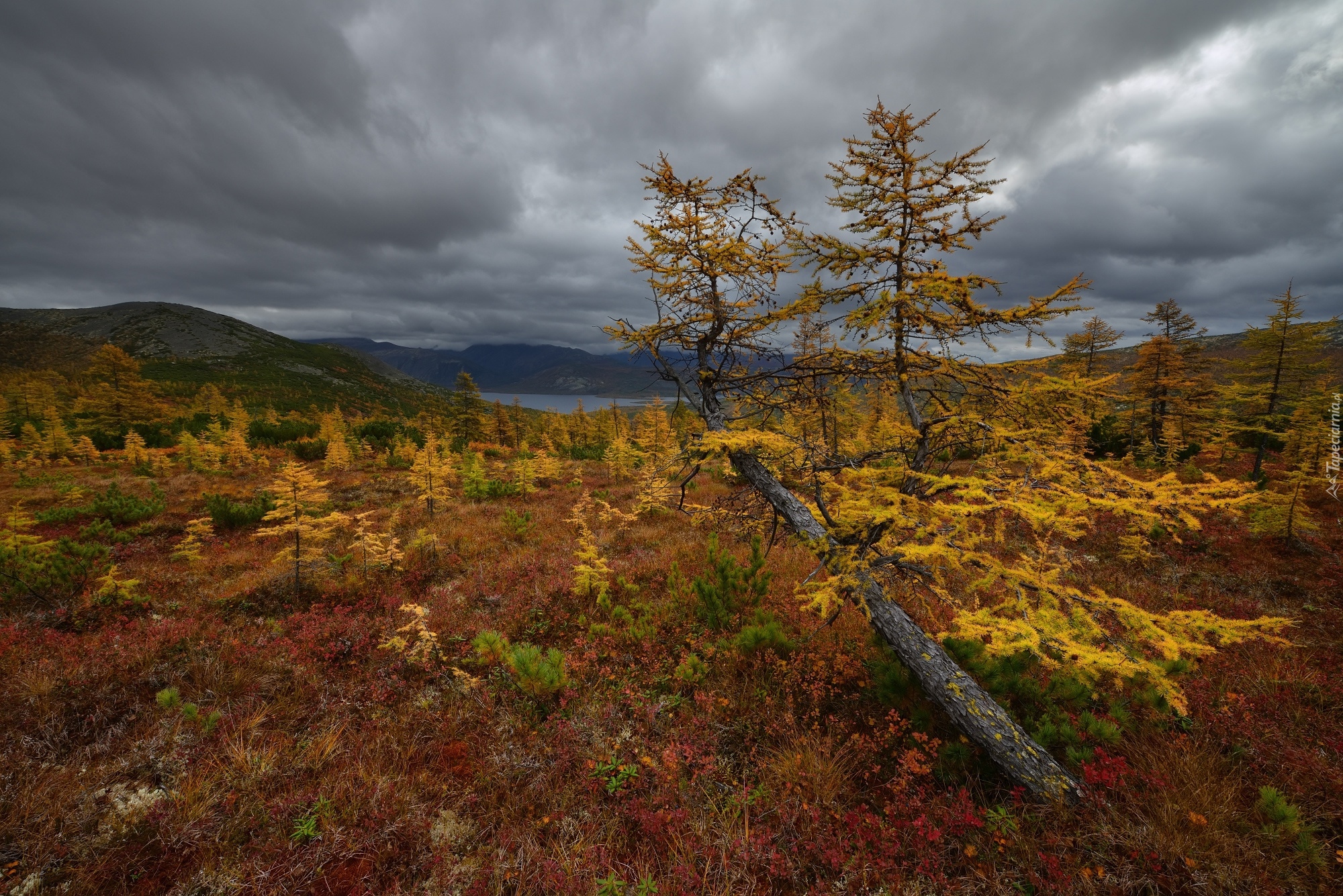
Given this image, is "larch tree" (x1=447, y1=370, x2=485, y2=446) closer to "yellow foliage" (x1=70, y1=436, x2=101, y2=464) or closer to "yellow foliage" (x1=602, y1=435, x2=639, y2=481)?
"yellow foliage" (x1=602, y1=435, x2=639, y2=481)

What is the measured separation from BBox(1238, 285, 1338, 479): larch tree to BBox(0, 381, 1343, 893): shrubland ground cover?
51.9 feet

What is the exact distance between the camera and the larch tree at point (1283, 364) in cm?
1850

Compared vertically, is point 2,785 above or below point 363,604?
above

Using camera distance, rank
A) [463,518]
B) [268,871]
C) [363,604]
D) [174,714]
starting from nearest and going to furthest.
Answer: [268,871], [174,714], [363,604], [463,518]

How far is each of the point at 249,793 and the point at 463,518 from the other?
11.4m

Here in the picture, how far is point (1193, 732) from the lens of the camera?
5066 millimetres

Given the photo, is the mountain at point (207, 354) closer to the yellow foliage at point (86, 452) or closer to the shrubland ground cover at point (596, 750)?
the yellow foliage at point (86, 452)

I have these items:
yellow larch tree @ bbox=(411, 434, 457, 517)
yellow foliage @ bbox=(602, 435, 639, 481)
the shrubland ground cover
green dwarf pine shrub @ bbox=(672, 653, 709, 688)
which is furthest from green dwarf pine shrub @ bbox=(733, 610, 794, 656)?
yellow foliage @ bbox=(602, 435, 639, 481)

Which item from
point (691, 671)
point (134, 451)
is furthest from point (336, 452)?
point (691, 671)

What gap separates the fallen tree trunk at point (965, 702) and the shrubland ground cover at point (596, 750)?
0.26 meters

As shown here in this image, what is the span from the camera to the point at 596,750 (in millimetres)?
5086

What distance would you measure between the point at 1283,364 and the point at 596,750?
104 ft

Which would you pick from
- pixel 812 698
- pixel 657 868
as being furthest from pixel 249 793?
pixel 812 698

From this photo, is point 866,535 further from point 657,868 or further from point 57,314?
point 57,314
